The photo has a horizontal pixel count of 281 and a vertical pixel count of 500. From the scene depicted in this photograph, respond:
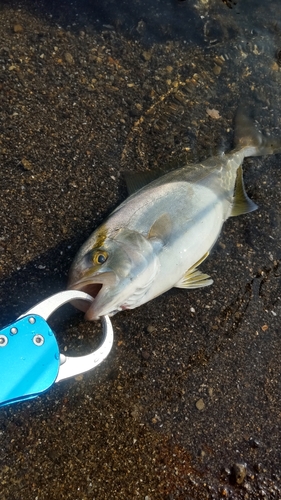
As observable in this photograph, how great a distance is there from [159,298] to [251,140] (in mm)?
1822

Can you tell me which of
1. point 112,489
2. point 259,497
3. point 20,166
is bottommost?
point 259,497

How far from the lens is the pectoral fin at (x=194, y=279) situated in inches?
132

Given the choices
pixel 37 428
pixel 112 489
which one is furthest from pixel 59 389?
pixel 112 489

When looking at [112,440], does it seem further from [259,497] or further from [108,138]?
[108,138]

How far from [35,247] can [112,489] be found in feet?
5.36

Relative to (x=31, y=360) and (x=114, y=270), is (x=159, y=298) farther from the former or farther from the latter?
(x=31, y=360)

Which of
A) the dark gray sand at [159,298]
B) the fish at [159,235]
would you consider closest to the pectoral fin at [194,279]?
the fish at [159,235]

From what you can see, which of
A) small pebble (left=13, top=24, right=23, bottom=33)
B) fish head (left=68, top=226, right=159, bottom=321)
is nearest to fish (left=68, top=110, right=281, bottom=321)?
fish head (left=68, top=226, right=159, bottom=321)

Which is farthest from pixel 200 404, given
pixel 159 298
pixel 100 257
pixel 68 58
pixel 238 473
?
pixel 68 58

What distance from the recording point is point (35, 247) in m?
3.24

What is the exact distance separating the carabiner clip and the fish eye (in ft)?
1.38

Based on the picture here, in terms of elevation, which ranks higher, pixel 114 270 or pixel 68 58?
pixel 68 58

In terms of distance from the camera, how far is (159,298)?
338 cm

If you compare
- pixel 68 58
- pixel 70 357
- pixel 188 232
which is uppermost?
pixel 68 58
